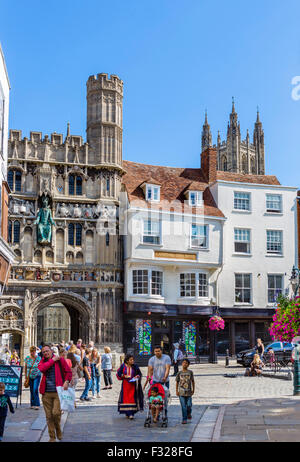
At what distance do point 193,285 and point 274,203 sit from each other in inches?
322

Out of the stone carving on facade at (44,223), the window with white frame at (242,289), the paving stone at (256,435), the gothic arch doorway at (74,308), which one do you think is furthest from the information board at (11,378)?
the window with white frame at (242,289)

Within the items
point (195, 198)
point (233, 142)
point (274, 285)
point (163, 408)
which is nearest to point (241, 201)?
point (195, 198)

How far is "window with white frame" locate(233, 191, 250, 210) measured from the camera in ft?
135

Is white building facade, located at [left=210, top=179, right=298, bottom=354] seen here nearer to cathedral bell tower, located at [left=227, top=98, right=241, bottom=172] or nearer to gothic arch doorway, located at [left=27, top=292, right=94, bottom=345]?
gothic arch doorway, located at [left=27, top=292, right=94, bottom=345]

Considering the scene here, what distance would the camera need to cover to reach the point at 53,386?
1163cm

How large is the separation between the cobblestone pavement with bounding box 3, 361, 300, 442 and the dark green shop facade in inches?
624

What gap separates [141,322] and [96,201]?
25.9 feet

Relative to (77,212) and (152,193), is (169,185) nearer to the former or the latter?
(152,193)

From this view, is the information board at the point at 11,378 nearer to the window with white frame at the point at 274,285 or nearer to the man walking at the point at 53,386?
the man walking at the point at 53,386

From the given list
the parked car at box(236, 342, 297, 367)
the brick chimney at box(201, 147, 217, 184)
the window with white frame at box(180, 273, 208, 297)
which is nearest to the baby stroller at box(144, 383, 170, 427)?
the parked car at box(236, 342, 297, 367)

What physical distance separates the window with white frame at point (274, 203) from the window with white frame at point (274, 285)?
4385 mm
